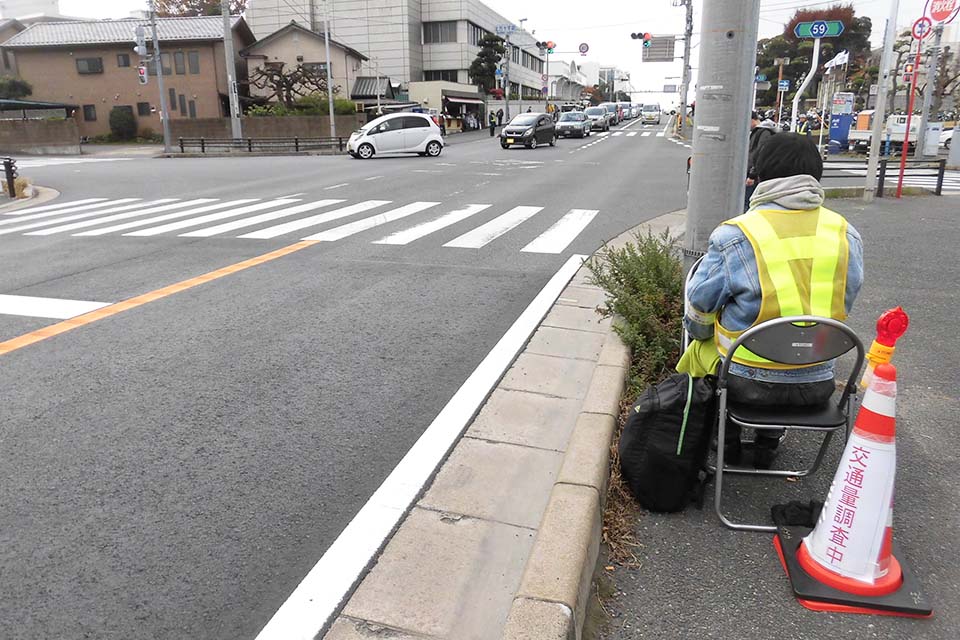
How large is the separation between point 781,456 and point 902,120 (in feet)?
109

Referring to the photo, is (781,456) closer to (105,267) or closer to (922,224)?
(105,267)

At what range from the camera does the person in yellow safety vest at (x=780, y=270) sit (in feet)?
9.66

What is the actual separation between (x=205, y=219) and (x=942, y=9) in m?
13.8

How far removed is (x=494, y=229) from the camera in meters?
10.8

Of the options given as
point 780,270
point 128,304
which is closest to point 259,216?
point 128,304

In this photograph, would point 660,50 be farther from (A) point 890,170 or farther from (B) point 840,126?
(A) point 890,170

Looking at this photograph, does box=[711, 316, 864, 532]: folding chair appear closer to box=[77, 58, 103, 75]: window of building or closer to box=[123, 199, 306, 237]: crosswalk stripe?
box=[123, 199, 306, 237]: crosswalk stripe

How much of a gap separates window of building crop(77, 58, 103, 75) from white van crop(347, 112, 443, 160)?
30.7 meters

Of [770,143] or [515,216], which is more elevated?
[770,143]

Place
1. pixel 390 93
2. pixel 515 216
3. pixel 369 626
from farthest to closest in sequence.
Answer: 1. pixel 390 93
2. pixel 515 216
3. pixel 369 626

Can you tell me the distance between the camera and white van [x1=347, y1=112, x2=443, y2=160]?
94.7 ft

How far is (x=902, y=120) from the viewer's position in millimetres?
30719

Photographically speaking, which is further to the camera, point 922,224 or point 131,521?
point 922,224

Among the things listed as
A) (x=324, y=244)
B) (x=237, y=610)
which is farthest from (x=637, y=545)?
(x=324, y=244)
